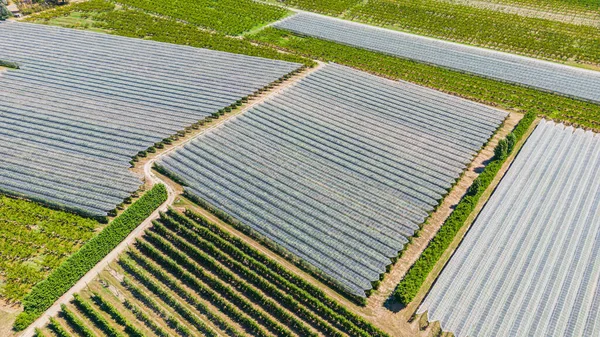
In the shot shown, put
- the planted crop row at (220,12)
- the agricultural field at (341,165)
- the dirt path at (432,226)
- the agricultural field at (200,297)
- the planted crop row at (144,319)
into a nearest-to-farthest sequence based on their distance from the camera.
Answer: the planted crop row at (144,319), the agricultural field at (200,297), the dirt path at (432,226), the agricultural field at (341,165), the planted crop row at (220,12)

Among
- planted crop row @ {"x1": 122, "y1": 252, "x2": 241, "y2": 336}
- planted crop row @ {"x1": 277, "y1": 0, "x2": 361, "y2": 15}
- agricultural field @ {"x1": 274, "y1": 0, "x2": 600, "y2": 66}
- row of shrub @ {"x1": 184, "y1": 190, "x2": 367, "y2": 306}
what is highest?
agricultural field @ {"x1": 274, "y1": 0, "x2": 600, "y2": 66}

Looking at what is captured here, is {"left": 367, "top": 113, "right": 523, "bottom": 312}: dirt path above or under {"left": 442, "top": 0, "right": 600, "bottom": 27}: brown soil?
under

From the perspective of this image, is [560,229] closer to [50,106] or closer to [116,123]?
[116,123]

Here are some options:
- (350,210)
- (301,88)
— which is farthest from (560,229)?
(301,88)

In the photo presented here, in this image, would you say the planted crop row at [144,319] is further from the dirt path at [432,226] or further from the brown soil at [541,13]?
the brown soil at [541,13]

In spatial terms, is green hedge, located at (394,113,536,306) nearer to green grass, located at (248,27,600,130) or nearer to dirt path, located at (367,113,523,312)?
dirt path, located at (367,113,523,312)

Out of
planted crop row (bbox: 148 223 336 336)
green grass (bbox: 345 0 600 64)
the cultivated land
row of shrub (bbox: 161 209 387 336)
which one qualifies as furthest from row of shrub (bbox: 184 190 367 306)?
green grass (bbox: 345 0 600 64)

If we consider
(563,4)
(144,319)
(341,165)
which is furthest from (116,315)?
(563,4)

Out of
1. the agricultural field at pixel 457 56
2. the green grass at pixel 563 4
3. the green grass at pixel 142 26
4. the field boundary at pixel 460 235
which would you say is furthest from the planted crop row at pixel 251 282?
the green grass at pixel 563 4
